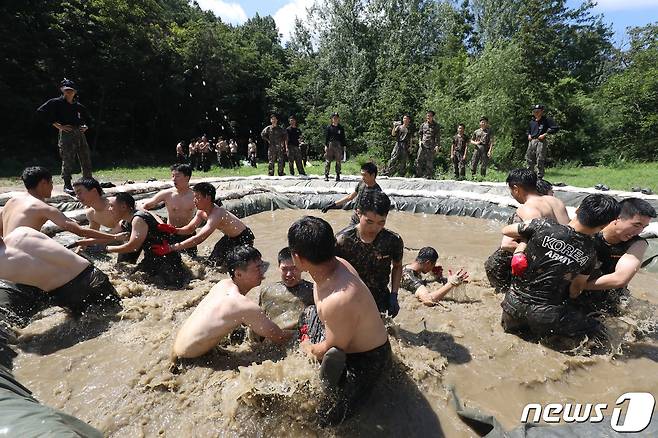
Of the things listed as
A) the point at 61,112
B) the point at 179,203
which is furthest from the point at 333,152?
the point at 61,112

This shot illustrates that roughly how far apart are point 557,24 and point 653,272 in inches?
944

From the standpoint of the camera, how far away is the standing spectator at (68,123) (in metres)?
6.84

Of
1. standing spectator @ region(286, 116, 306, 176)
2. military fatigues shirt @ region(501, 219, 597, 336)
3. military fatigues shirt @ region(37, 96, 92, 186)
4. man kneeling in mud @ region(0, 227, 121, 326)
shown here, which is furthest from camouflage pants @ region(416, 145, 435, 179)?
man kneeling in mud @ region(0, 227, 121, 326)

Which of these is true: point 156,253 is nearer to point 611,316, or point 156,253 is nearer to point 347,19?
point 611,316

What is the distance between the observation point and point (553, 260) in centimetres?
315

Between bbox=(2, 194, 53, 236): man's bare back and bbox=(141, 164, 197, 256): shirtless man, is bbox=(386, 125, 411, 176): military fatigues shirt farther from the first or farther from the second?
bbox=(2, 194, 53, 236): man's bare back

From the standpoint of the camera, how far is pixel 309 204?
30.7 feet

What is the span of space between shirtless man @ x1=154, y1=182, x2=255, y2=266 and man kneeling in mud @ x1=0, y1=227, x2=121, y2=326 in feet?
3.20

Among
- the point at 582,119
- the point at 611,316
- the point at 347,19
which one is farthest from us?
the point at 347,19

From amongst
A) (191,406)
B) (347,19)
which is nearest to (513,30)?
(347,19)

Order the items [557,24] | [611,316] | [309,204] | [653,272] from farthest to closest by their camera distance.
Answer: [557,24], [309,204], [653,272], [611,316]

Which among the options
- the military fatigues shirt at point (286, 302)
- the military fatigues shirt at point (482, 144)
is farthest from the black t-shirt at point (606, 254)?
the military fatigues shirt at point (482, 144)

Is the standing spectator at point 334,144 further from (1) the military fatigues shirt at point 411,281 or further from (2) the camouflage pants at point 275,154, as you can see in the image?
(1) the military fatigues shirt at point 411,281

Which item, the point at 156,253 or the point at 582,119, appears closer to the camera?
the point at 156,253
